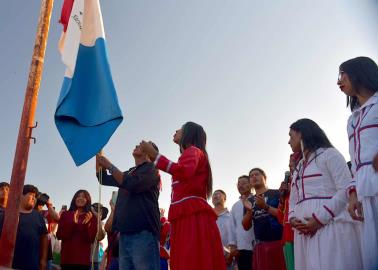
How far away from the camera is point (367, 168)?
2689 millimetres

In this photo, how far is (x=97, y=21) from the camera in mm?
4879

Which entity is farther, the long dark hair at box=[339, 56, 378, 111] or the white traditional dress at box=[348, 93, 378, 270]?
the long dark hair at box=[339, 56, 378, 111]

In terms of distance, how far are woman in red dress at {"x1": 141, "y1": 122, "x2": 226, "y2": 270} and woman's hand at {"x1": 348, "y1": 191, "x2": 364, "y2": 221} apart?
1.47 metres

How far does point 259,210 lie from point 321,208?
2.61m

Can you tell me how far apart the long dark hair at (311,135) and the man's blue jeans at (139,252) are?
179cm

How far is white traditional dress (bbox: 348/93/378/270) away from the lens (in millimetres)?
2539

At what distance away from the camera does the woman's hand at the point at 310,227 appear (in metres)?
3.20

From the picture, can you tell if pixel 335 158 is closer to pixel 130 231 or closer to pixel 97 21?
pixel 130 231

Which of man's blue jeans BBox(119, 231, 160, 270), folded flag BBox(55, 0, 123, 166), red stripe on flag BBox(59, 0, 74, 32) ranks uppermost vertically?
red stripe on flag BBox(59, 0, 74, 32)

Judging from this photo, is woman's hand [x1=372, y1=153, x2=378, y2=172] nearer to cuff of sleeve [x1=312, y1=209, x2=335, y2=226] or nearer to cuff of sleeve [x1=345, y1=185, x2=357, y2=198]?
cuff of sleeve [x1=345, y1=185, x2=357, y2=198]

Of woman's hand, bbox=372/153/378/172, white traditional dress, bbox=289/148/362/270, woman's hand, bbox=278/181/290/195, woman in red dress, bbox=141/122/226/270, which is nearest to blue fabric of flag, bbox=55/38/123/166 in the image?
woman in red dress, bbox=141/122/226/270

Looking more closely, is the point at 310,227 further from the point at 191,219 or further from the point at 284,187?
the point at 284,187

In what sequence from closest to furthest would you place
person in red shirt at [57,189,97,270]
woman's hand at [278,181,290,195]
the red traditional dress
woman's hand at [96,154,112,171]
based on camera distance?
the red traditional dress
woman's hand at [96,154,112,171]
woman's hand at [278,181,290,195]
person in red shirt at [57,189,97,270]

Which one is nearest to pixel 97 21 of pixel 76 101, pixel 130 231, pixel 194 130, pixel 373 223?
pixel 76 101
